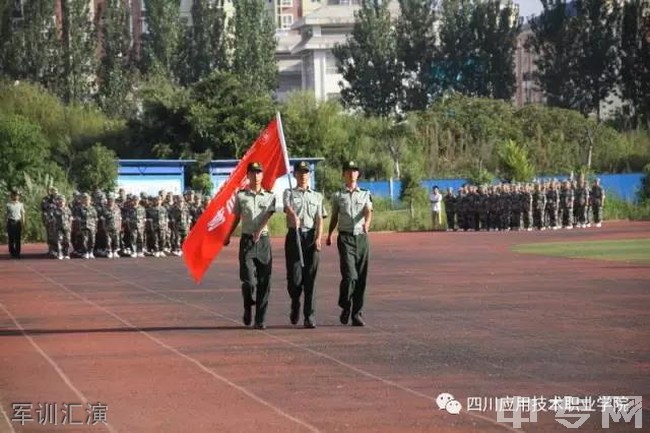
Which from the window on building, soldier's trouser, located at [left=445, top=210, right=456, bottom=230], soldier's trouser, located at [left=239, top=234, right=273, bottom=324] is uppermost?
the window on building

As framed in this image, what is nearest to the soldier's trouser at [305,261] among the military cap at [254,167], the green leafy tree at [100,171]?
the military cap at [254,167]

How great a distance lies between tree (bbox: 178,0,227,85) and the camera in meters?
78.3

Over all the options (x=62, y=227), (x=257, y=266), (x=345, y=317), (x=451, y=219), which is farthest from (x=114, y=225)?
(x=257, y=266)

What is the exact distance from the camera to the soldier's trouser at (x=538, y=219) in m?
48.5

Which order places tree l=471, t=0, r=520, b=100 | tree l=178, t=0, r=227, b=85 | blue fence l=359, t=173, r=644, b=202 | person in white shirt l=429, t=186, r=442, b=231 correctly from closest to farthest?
person in white shirt l=429, t=186, r=442, b=231 < blue fence l=359, t=173, r=644, b=202 < tree l=178, t=0, r=227, b=85 < tree l=471, t=0, r=520, b=100

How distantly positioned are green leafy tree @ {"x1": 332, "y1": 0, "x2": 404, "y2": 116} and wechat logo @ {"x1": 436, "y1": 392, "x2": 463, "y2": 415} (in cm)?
7418

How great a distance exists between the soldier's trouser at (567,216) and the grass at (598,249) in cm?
1132

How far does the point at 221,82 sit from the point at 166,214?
79.9ft

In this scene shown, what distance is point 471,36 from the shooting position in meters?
83.5

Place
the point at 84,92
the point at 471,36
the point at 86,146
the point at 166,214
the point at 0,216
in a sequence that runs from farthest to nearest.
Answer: the point at 471,36 → the point at 84,92 → the point at 86,146 → the point at 0,216 → the point at 166,214

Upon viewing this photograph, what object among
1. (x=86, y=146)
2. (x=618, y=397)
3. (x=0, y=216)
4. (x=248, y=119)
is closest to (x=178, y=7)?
(x=86, y=146)

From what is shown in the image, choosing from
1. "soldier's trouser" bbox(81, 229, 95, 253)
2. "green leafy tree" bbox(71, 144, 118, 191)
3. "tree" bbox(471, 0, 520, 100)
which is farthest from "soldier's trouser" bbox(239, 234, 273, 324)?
"tree" bbox(471, 0, 520, 100)

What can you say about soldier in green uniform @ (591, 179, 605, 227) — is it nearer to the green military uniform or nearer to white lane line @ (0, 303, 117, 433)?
white lane line @ (0, 303, 117, 433)

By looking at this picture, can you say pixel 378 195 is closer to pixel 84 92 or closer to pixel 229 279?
pixel 84 92
